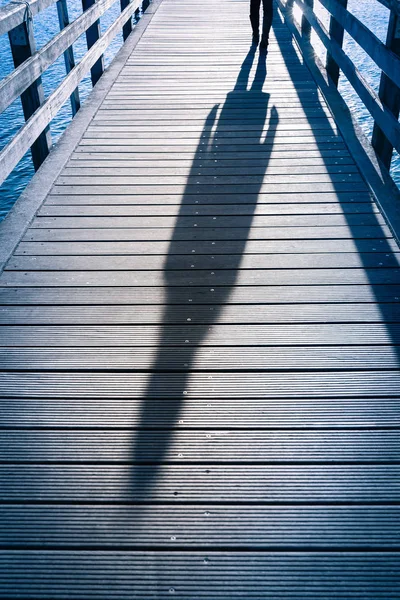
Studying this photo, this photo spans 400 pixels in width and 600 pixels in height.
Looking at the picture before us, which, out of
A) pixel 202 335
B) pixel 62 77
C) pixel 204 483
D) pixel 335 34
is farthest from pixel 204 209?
pixel 62 77

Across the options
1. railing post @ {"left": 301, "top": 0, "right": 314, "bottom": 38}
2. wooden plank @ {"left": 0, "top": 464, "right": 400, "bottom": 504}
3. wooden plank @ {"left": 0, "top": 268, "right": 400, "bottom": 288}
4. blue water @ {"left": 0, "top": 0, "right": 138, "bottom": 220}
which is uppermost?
wooden plank @ {"left": 0, "top": 464, "right": 400, "bottom": 504}

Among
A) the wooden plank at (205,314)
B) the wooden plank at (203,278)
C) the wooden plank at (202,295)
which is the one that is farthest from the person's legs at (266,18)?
the wooden plank at (205,314)

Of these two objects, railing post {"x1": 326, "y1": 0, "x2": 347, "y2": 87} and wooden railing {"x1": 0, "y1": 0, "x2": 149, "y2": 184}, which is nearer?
wooden railing {"x1": 0, "y1": 0, "x2": 149, "y2": 184}

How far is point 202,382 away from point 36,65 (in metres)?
2.50

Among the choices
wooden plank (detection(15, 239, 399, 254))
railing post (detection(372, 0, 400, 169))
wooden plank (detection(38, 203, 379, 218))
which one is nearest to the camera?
wooden plank (detection(15, 239, 399, 254))

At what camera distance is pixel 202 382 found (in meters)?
2.35

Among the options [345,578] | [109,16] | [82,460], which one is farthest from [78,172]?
[109,16]

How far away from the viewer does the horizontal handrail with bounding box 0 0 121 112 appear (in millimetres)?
3246

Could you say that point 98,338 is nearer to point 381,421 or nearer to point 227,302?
point 227,302

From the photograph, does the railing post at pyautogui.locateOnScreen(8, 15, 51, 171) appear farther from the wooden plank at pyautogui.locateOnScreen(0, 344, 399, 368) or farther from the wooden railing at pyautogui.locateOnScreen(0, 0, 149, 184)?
the wooden plank at pyautogui.locateOnScreen(0, 344, 399, 368)

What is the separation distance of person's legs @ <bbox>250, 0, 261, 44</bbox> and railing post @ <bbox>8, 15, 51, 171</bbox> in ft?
12.4

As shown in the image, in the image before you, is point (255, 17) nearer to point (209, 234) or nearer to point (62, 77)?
point (62, 77)

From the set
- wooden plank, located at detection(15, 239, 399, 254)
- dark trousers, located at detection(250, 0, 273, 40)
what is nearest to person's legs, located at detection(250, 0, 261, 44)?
dark trousers, located at detection(250, 0, 273, 40)

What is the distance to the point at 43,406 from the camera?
225 centimetres
